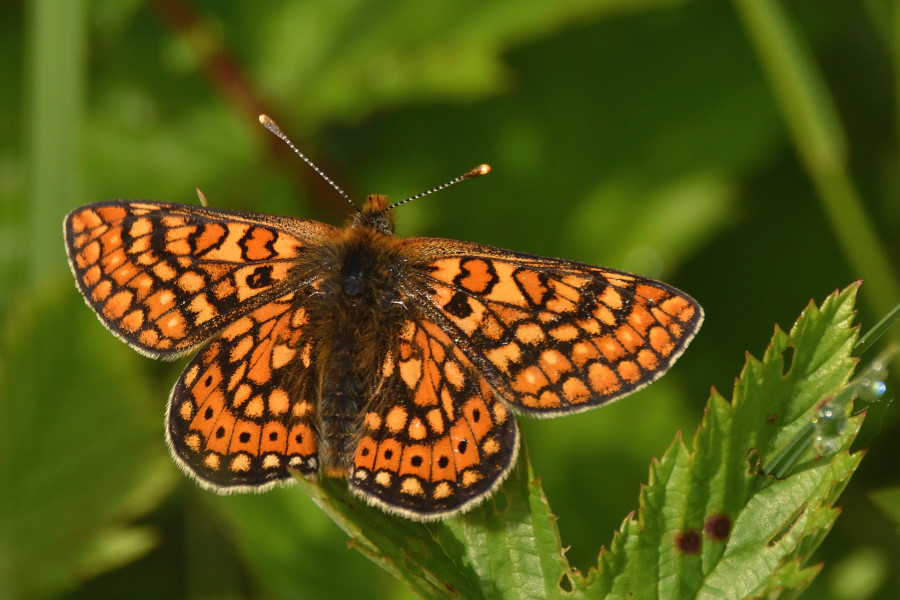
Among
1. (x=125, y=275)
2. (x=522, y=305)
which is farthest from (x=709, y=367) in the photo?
→ (x=125, y=275)

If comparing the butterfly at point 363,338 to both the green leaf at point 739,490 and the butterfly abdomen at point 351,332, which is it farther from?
the green leaf at point 739,490

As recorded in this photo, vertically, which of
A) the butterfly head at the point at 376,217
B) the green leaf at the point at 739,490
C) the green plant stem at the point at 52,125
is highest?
the green plant stem at the point at 52,125

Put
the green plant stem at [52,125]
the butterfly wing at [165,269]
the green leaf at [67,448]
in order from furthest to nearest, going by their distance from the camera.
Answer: the green plant stem at [52,125] < the green leaf at [67,448] < the butterfly wing at [165,269]

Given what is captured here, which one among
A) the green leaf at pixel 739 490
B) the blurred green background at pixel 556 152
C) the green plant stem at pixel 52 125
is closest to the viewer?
the green leaf at pixel 739 490

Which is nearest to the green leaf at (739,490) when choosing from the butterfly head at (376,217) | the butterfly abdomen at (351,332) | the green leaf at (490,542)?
the green leaf at (490,542)

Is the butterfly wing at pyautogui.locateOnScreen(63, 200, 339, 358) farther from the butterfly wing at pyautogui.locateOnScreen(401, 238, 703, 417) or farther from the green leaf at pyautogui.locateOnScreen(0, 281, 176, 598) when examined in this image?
the butterfly wing at pyautogui.locateOnScreen(401, 238, 703, 417)

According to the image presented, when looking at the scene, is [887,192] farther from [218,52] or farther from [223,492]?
[223,492]
